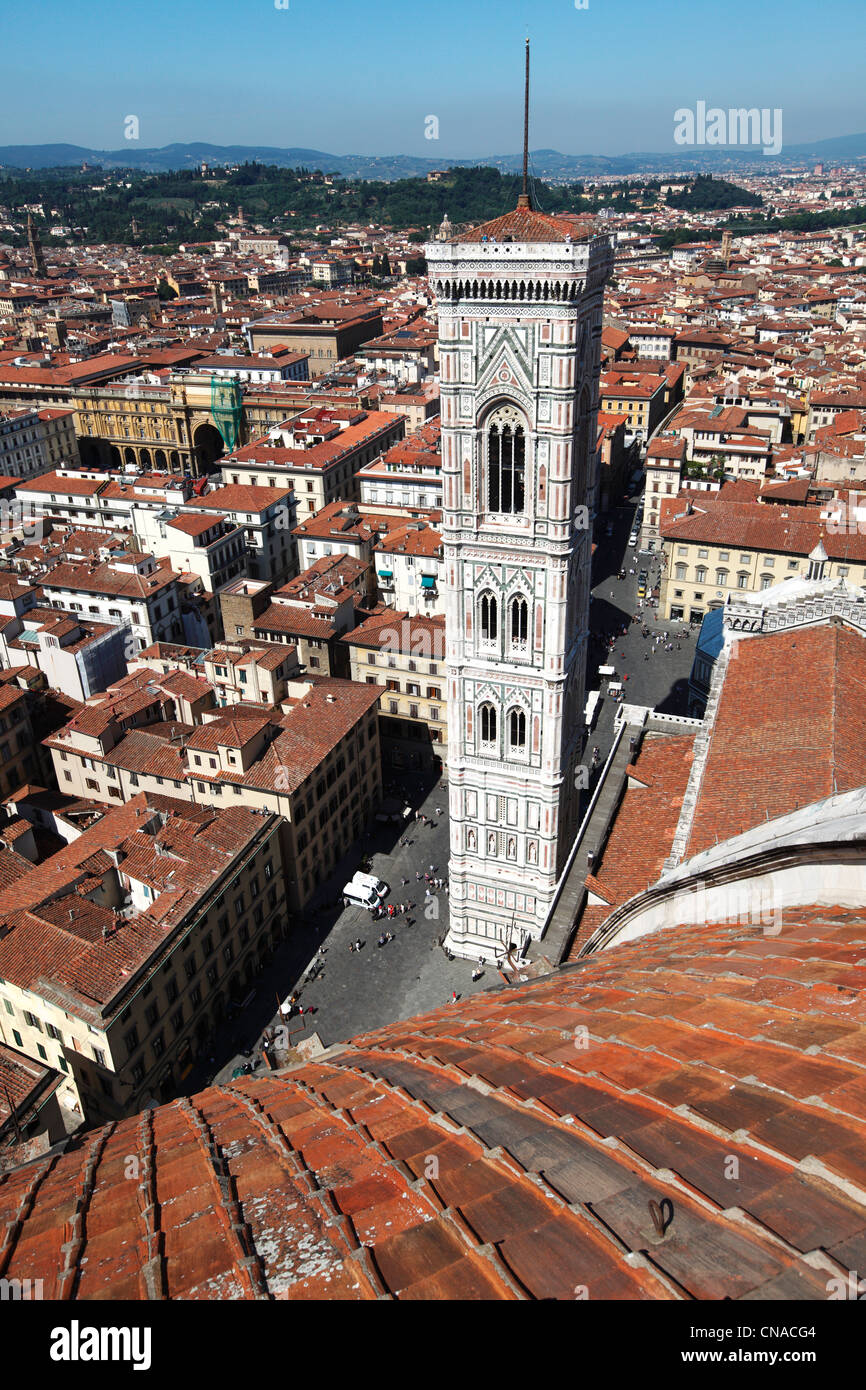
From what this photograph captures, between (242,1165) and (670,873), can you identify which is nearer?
(242,1165)

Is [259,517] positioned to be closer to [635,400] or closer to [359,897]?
[359,897]

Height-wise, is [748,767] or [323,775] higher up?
[748,767]

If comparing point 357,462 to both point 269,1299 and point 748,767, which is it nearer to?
point 748,767

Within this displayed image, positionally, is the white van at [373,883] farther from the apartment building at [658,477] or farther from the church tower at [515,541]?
the apartment building at [658,477]

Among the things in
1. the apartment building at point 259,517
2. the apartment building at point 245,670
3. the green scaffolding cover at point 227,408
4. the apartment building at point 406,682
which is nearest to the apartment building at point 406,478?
the apartment building at point 259,517

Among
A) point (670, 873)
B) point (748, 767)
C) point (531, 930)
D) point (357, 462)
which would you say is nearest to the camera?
point (670, 873)
